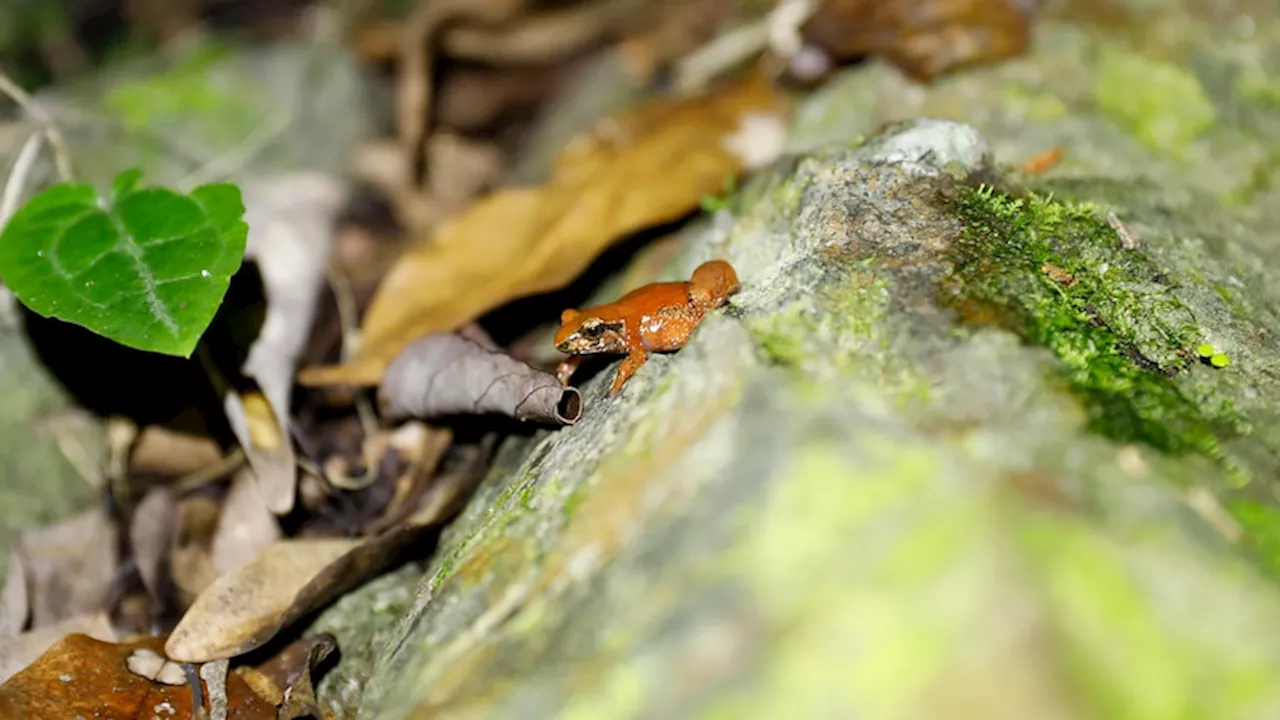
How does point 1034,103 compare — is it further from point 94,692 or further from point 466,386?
point 94,692

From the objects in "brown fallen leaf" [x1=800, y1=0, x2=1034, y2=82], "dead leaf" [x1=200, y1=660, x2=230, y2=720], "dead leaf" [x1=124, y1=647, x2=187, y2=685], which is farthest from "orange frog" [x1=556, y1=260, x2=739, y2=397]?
"brown fallen leaf" [x1=800, y1=0, x2=1034, y2=82]

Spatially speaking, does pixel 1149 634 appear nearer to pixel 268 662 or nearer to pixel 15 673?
pixel 268 662

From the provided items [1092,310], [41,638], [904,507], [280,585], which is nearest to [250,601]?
[280,585]

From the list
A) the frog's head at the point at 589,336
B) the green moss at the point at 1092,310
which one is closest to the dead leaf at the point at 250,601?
the frog's head at the point at 589,336

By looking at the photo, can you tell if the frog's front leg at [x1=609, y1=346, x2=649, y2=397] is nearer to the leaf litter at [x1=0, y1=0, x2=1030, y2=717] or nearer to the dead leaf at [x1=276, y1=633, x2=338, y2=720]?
the leaf litter at [x1=0, y1=0, x2=1030, y2=717]

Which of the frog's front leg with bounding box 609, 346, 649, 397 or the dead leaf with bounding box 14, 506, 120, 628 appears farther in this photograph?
the dead leaf with bounding box 14, 506, 120, 628

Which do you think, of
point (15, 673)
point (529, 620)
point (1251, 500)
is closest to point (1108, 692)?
point (1251, 500)

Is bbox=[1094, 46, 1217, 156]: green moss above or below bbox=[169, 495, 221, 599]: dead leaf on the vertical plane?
above
